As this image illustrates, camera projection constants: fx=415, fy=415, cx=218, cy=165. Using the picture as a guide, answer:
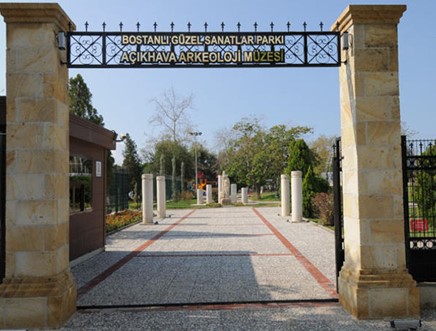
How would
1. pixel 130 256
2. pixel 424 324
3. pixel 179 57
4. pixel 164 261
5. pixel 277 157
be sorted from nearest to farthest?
pixel 424 324, pixel 179 57, pixel 164 261, pixel 130 256, pixel 277 157

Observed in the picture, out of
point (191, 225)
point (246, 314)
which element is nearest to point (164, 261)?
point (246, 314)

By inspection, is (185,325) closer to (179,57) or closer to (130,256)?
(179,57)

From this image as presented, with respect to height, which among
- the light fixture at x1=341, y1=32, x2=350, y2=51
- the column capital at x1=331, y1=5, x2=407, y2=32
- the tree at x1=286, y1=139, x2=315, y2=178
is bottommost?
the tree at x1=286, y1=139, x2=315, y2=178

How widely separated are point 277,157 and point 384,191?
3801cm

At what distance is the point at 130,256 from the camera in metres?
10.2

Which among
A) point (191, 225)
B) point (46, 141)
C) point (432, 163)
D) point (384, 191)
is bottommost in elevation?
point (191, 225)

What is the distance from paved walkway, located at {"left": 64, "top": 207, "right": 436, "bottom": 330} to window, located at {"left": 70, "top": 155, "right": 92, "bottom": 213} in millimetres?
1313

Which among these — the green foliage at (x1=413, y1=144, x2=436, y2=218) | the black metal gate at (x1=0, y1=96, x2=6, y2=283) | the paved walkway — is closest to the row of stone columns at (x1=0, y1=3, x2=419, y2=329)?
the black metal gate at (x1=0, y1=96, x2=6, y2=283)

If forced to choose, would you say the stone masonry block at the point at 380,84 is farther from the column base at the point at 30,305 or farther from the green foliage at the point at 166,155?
the green foliage at the point at 166,155

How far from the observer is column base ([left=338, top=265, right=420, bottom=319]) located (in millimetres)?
5184

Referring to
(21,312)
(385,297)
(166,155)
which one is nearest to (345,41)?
(385,297)

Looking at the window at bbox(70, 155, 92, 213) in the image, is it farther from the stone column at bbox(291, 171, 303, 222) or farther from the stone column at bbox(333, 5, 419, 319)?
the stone column at bbox(291, 171, 303, 222)

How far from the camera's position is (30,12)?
514 cm

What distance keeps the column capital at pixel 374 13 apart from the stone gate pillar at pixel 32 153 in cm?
377
